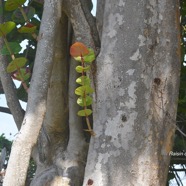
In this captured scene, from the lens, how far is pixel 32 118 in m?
0.90

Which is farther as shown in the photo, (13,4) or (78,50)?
(13,4)

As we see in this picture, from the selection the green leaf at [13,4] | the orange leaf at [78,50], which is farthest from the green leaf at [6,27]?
the orange leaf at [78,50]

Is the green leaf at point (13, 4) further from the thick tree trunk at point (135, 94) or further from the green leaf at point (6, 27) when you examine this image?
the thick tree trunk at point (135, 94)

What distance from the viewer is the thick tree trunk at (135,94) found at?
1.04m

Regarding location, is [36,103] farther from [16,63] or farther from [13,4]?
[13,4]

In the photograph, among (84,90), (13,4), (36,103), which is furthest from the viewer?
(13,4)

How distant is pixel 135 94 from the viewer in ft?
3.54

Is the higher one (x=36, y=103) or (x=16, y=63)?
(x=16, y=63)

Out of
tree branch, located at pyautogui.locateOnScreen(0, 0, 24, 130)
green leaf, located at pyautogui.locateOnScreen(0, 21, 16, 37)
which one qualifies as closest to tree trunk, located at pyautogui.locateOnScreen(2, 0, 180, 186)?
green leaf, located at pyautogui.locateOnScreen(0, 21, 16, 37)

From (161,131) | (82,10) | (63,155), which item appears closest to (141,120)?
(161,131)

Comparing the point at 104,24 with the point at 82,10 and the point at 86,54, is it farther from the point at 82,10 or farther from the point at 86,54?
the point at 86,54

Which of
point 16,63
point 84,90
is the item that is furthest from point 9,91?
point 84,90

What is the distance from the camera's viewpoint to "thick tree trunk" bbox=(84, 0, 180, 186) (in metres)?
1.04

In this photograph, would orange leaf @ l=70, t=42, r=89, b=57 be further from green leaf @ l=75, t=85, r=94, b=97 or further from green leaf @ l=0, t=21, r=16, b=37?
green leaf @ l=0, t=21, r=16, b=37
